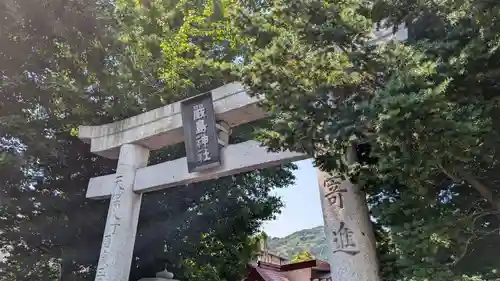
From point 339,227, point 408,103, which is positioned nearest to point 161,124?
point 339,227

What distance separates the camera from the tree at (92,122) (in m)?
6.16

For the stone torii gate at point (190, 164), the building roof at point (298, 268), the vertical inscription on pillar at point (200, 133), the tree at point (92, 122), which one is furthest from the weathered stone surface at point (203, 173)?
the building roof at point (298, 268)

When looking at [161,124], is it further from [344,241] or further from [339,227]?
[344,241]

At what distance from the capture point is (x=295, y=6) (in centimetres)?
282

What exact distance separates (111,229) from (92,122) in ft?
7.29

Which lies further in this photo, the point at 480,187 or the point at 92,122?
the point at 92,122

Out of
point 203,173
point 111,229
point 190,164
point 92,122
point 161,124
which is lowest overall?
point 111,229

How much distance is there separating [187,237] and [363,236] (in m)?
3.65

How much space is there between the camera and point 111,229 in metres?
5.00

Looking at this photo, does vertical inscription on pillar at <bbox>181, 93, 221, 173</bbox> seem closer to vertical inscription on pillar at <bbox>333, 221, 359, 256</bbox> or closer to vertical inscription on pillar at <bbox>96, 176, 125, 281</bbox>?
vertical inscription on pillar at <bbox>96, 176, 125, 281</bbox>

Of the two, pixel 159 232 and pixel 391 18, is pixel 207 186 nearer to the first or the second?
pixel 159 232

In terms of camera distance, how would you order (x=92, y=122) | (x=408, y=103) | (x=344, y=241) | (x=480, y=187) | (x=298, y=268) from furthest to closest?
(x=298, y=268), (x=92, y=122), (x=344, y=241), (x=480, y=187), (x=408, y=103)

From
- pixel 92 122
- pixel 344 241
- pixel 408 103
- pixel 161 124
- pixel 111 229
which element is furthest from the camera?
pixel 92 122

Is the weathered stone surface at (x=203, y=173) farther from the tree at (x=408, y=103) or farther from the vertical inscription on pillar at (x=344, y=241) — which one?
the tree at (x=408, y=103)
